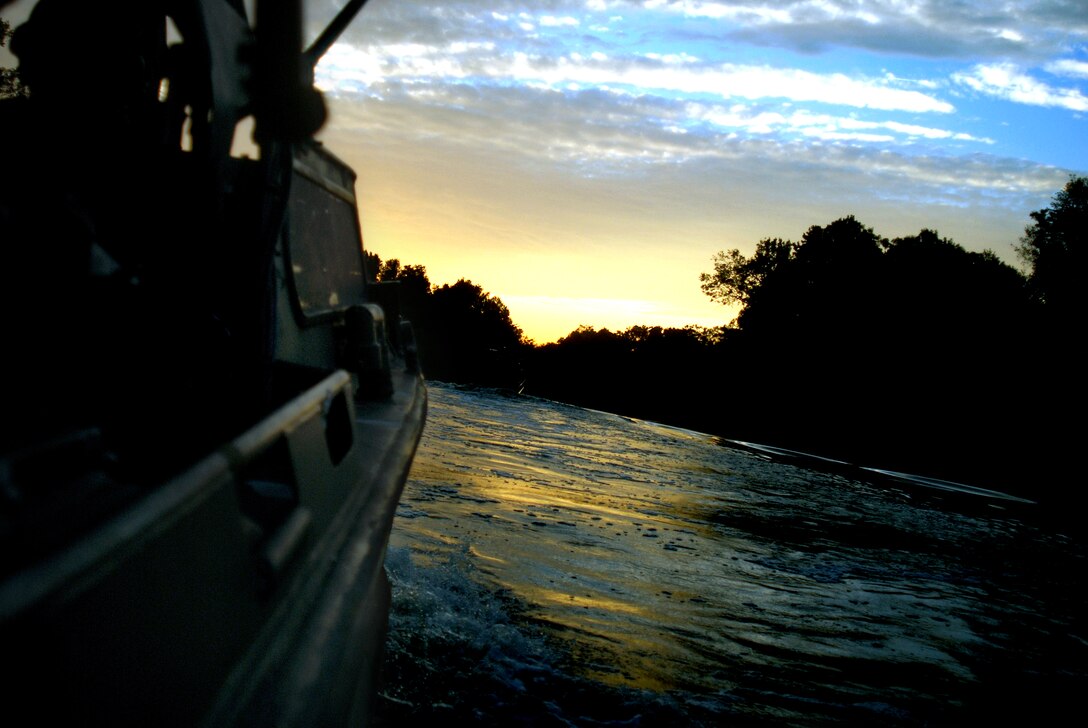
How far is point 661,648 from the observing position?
17.4 ft

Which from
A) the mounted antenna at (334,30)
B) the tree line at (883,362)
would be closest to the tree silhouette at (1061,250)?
the tree line at (883,362)

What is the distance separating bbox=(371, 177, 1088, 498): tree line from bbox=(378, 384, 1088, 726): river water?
16.9m

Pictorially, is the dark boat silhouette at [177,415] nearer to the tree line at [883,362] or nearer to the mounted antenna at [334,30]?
the mounted antenna at [334,30]

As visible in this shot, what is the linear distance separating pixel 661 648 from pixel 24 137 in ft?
13.7

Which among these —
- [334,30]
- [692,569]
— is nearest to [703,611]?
[692,569]

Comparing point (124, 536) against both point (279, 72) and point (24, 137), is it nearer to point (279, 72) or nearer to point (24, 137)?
point (279, 72)

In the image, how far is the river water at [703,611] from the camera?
4527 mm

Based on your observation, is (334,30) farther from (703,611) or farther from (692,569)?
(692,569)

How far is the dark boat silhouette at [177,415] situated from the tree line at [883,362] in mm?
25163

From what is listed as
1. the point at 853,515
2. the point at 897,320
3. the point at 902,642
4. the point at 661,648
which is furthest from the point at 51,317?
the point at 897,320

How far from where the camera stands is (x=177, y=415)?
2.54m

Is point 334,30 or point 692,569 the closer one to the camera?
point 334,30

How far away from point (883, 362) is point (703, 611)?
48168mm

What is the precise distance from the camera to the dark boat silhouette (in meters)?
1.20
